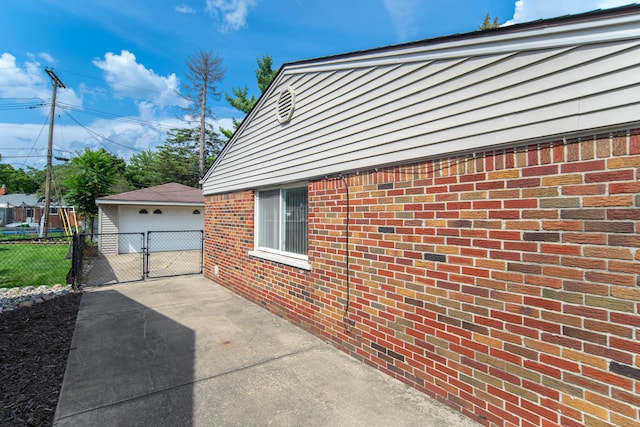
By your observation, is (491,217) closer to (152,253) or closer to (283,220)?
(283,220)

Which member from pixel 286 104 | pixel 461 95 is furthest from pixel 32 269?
pixel 461 95

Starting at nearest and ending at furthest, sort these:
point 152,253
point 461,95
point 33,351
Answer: point 461,95
point 33,351
point 152,253

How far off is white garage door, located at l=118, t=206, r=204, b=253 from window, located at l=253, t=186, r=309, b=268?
10318mm

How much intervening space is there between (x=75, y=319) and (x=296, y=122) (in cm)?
479

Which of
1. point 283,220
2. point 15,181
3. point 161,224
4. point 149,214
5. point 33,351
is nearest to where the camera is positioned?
point 33,351

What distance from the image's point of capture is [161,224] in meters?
14.8

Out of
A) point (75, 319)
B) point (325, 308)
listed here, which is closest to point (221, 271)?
point (75, 319)

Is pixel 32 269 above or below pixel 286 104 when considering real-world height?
below

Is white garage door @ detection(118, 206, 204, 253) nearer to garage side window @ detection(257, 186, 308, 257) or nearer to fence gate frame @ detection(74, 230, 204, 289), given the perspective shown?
fence gate frame @ detection(74, 230, 204, 289)

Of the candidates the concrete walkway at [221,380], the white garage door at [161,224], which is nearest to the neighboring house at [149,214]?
the white garage door at [161,224]

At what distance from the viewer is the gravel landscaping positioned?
2717 mm

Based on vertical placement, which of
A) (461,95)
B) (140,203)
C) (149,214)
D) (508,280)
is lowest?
(508,280)

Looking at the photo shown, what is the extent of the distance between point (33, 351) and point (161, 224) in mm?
11668

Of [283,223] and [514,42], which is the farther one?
[283,223]
